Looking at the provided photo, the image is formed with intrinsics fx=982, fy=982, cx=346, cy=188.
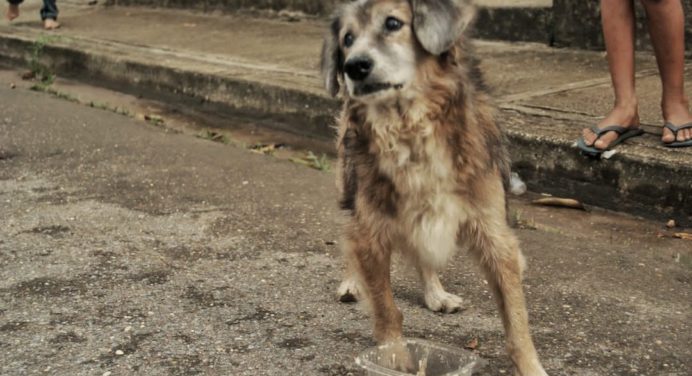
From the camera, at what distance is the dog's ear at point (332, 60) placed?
349 cm

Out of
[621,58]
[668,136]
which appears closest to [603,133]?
[668,136]

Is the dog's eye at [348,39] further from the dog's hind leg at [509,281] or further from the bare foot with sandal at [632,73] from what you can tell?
the bare foot with sandal at [632,73]

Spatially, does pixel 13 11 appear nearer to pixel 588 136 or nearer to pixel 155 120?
pixel 155 120

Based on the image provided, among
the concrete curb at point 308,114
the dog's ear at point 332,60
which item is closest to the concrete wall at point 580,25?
the concrete curb at point 308,114

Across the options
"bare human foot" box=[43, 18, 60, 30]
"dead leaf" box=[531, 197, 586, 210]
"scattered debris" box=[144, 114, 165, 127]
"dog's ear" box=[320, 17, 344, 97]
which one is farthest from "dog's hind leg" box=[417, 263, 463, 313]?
"bare human foot" box=[43, 18, 60, 30]

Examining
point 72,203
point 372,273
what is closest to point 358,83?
point 372,273

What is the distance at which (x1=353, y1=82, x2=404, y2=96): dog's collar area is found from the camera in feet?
10.3

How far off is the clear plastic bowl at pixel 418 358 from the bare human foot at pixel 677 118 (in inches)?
81.9

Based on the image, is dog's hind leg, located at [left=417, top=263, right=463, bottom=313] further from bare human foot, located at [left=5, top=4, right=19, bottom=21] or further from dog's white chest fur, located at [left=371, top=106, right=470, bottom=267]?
bare human foot, located at [left=5, top=4, right=19, bottom=21]

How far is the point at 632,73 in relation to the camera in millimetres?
5055

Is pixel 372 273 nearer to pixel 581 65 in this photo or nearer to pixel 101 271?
pixel 101 271

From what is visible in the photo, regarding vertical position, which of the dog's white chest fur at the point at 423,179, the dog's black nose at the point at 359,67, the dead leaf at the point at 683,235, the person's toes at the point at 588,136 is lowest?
the dead leaf at the point at 683,235

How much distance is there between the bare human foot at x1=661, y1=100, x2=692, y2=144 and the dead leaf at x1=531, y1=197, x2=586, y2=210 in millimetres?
528

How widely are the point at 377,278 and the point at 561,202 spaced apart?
199 cm
